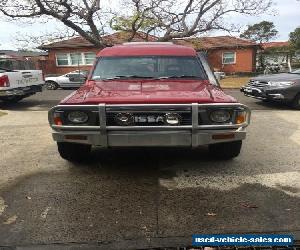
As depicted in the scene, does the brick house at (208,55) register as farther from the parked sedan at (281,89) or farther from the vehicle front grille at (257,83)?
the parked sedan at (281,89)

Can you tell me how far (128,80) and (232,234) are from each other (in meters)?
2.80

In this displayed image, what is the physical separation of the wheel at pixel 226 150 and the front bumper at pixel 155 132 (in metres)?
0.71

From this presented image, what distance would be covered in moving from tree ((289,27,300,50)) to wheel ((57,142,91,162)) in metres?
36.0

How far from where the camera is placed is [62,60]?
3422 cm

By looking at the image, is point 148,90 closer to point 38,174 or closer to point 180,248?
point 38,174

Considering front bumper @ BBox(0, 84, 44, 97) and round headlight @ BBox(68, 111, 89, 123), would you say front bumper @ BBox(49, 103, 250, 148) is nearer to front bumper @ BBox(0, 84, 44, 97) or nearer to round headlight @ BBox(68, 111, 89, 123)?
round headlight @ BBox(68, 111, 89, 123)

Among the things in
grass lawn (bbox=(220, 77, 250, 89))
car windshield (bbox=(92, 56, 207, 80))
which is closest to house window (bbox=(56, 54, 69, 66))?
grass lawn (bbox=(220, 77, 250, 89))

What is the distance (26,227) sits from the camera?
3.48m

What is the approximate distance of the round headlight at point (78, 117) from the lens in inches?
176

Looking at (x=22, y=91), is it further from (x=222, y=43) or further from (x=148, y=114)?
(x=222, y=43)

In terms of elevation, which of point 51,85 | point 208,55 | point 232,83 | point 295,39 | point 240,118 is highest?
point 295,39

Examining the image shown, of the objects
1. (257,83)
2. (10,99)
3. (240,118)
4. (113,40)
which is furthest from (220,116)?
(113,40)

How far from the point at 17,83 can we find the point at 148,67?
665 centimetres

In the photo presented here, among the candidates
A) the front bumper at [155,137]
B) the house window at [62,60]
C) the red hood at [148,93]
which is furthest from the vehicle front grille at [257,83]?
the house window at [62,60]
